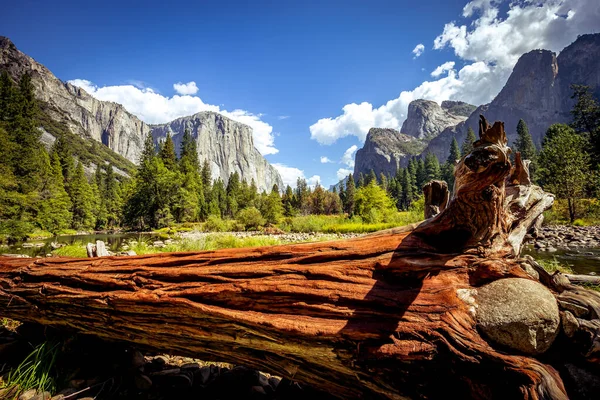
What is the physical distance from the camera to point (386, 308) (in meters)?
1.71

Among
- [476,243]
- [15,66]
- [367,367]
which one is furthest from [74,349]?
[15,66]

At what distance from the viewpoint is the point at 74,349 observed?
8.55ft

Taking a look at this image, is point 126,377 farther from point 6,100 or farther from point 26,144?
point 6,100

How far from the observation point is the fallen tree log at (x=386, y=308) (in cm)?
Answer: 152

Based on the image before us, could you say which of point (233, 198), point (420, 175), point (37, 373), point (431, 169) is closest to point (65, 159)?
point (233, 198)

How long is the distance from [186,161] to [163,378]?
55.6m

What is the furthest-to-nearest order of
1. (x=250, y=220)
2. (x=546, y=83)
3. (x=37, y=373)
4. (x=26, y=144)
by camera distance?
1. (x=546, y=83)
2. (x=250, y=220)
3. (x=26, y=144)
4. (x=37, y=373)

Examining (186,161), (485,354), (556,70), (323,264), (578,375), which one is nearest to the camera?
(485,354)

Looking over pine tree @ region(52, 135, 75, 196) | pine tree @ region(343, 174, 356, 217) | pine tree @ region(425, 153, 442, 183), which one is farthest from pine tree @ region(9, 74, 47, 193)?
pine tree @ region(425, 153, 442, 183)

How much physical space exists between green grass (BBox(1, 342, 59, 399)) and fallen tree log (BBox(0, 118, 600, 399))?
0.54 meters

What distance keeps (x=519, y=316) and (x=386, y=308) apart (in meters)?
0.75

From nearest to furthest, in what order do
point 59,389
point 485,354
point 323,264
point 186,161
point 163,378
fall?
point 485,354, point 323,264, point 59,389, point 163,378, point 186,161

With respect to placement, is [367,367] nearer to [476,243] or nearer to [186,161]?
[476,243]

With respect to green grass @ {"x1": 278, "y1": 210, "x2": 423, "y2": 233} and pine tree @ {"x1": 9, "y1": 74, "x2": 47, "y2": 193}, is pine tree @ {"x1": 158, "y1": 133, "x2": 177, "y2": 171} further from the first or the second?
green grass @ {"x1": 278, "y1": 210, "x2": 423, "y2": 233}
